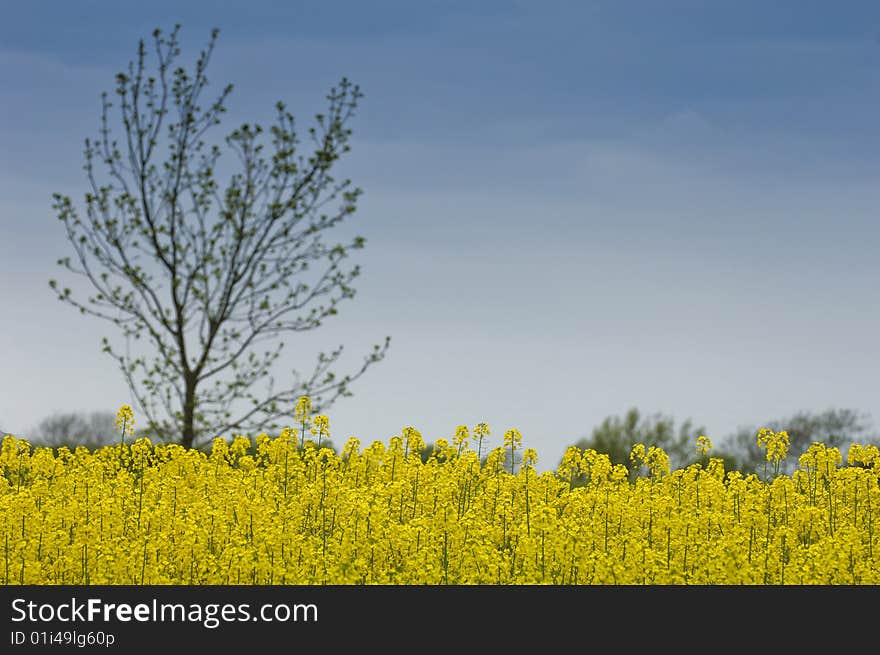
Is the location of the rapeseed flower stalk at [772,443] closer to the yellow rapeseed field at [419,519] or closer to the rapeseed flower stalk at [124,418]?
the yellow rapeseed field at [419,519]

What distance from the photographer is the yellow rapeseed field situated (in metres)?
8.12

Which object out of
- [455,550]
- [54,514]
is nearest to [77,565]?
[54,514]

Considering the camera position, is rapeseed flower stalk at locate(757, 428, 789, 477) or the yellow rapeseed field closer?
the yellow rapeseed field

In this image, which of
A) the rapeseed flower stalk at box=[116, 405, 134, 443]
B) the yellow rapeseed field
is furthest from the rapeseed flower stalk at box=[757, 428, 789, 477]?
the rapeseed flower stalk at box=[116, 405, 134, 443]

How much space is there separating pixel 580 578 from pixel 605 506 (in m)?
1.81

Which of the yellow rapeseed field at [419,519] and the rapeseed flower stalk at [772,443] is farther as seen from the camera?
the rapeseed flower stalk at [772,443]

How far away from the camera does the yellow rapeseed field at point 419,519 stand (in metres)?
8.12

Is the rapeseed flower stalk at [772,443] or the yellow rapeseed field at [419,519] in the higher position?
the rapeseed flower stalk at [772,443]

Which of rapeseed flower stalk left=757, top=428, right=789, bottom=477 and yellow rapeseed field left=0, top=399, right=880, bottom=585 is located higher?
rapeseed flower stalk left=757, top=428, right=789, bottom=477

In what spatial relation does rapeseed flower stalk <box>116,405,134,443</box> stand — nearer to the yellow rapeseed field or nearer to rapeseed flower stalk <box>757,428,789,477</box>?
the yellow rapeseed field

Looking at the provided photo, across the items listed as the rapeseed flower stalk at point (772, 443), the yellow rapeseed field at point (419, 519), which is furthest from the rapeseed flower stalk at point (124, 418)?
the rapeseed flower stalk at point (772, 443)

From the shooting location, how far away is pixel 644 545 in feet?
28.2

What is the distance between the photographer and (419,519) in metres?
8.71
